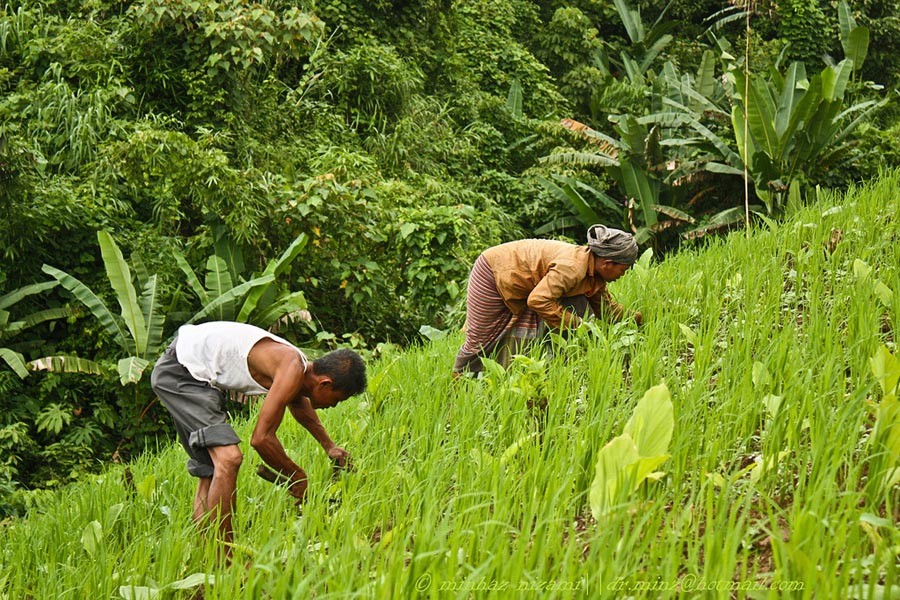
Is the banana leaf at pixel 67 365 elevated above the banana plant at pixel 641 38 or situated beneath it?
situated beneath

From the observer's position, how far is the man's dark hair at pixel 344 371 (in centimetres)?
333

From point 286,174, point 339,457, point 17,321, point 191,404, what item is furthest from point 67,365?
point 339,457

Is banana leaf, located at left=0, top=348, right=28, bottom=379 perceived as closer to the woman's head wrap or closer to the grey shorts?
the grey shorts

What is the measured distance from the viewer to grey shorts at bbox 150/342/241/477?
137 inches

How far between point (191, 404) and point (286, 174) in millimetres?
6162

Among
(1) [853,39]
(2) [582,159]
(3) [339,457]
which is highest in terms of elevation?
(1) [853,39]

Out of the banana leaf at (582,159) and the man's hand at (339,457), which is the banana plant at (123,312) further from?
the banana leaf at (582,159)

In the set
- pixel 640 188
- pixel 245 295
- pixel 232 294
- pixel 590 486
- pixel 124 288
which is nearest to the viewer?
pixel 590 486

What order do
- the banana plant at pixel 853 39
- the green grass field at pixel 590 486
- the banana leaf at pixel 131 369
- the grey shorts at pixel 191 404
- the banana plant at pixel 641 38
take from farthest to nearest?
the banana plant at pixel 641 38 → the banana plant at pixel 853 39 → the banana leaf at pixel 131 369 → the grey shorts at pixel 191 404 → the green grass field at pixel 590 486

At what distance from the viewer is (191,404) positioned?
3.52 metres

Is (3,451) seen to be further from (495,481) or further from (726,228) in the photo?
(726,228)

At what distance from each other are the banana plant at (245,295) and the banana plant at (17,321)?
112cm

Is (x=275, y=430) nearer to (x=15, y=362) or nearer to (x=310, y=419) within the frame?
(x=310, y=419)

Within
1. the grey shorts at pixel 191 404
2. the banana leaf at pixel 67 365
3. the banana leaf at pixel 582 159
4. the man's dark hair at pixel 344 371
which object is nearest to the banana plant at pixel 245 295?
the banana leaf at pixel 67 365
